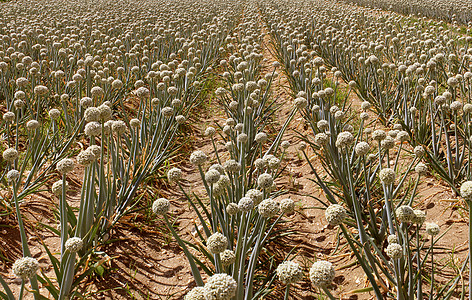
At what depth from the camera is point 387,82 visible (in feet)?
15.9

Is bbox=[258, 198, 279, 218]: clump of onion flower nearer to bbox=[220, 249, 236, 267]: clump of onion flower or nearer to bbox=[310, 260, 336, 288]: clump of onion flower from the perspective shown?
bbox=[220, 249, 236, 267]: clump of onion flower

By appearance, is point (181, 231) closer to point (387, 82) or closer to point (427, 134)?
point (427, 134)

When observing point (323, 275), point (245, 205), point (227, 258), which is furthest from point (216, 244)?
point (323, 275)

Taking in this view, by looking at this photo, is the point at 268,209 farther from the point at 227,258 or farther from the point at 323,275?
the point at 323,275

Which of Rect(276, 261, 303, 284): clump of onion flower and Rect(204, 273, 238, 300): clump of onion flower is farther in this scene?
Rect(276, 261, 303, 284): clump of onion flower

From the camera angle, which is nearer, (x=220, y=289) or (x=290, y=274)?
(x=220, y=289)

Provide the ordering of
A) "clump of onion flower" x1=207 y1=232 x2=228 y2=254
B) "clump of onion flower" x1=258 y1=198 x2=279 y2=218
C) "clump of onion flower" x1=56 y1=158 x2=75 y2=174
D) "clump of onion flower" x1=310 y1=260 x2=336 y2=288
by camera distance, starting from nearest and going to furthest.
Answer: "clump of onion flower" x1=310 y1=260 x2=336 y2=288 < "clump of onion flower" x1=207 y1=232 x2=228 y2=254 < "clump of onion flower" x1=258 y1=198 x2=279 y2=218 < "clump of onion flower" x1=56 y1=158 x2=75 y2=174

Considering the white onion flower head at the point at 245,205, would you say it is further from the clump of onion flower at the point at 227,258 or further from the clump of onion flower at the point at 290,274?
the clump of onion flower at the point at 290,274

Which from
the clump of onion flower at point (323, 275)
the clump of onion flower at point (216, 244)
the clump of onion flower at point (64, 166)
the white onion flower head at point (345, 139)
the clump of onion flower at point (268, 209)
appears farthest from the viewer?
the white onion flower head at point (345, 139)

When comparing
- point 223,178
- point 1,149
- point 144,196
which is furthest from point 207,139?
point 223,178

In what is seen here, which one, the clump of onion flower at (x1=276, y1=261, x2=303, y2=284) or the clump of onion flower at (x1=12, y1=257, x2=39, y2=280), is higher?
the clump of onion flower at (x1=12, y1=257, x2=39, y2=280)

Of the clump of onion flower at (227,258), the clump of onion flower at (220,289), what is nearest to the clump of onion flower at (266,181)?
the clump of onion flower at (227,258)

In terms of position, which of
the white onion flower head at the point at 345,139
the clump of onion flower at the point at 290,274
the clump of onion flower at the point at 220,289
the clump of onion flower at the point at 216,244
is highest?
the white onion flower head at the point at 345,139

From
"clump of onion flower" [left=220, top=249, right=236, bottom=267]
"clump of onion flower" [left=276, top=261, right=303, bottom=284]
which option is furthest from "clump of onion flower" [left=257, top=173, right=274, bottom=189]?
"clump of onion flower" [left=276, top=261, right=303, bottom=284]
